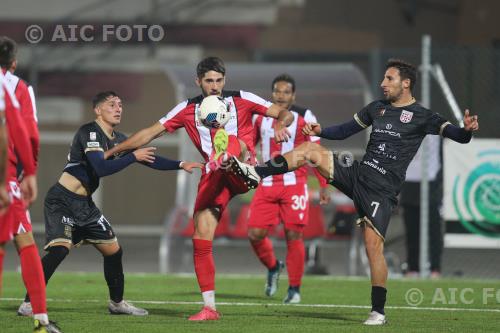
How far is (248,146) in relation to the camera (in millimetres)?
10086

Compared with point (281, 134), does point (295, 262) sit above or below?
below

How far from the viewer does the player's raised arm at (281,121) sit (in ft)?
30.5

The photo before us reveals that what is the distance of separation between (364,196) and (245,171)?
41.6 inches

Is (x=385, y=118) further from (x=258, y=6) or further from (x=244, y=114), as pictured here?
(x=258, y=6)

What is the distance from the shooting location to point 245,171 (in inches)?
374

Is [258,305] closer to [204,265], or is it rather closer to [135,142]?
[204,265]

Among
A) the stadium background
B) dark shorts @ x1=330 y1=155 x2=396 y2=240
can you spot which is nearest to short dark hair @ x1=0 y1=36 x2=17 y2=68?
dark shorts @ x1=330 y1=155 x2=396 y2=240

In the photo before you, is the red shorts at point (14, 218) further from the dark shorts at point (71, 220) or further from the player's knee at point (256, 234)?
the player's knee at point (256, 234)

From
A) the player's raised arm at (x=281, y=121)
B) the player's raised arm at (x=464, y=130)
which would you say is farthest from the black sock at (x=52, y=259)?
the player's raised arm at (x=464, y=130)

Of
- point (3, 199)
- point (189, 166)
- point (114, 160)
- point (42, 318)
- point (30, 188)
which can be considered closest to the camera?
point (3, 199)

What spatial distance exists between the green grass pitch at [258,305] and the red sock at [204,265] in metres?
0.35

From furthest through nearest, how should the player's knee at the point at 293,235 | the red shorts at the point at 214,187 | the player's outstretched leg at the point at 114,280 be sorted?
1. the player's knee at the point at 293,235
2. the player's outstretched leg at the point at 114,280
3. the red shorts at the point at 214,187

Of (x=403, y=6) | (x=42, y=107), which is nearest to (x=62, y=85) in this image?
(x=42, y=107)

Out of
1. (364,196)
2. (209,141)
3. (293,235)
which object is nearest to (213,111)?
(209,141)
